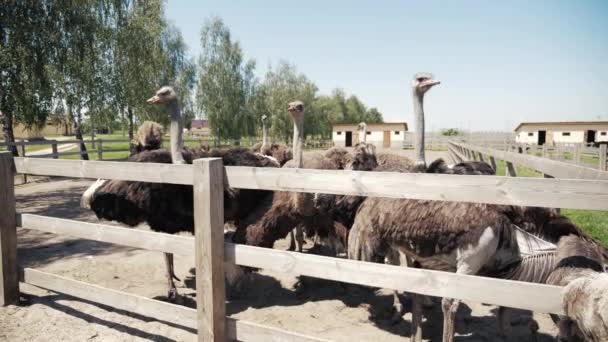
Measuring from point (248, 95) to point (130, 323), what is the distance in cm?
2682

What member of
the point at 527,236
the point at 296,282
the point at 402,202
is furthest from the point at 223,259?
the point at 296,282

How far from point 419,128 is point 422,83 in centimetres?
51

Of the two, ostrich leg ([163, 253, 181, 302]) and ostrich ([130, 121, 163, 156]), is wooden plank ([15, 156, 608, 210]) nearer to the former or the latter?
ostrich leg ([163, 253, 181, 302])

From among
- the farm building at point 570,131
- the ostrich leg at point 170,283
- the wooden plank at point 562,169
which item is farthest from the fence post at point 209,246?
the farm building at point 570,131

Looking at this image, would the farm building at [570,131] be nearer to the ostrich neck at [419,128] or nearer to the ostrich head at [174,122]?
the ostrich neck at [419,128]

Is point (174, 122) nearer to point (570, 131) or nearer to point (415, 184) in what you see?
point (415, 184)

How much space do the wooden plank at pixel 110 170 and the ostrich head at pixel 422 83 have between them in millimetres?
2683

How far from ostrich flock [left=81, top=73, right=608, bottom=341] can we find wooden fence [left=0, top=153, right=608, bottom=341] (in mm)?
332

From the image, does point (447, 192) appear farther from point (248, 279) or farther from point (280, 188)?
point (248, 279)

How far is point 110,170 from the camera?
9.05 ft

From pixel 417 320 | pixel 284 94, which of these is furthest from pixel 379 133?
pixel 417 320

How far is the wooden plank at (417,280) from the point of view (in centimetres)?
160

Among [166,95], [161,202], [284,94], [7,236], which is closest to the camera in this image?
[7,236]

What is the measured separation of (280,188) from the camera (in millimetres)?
2127
